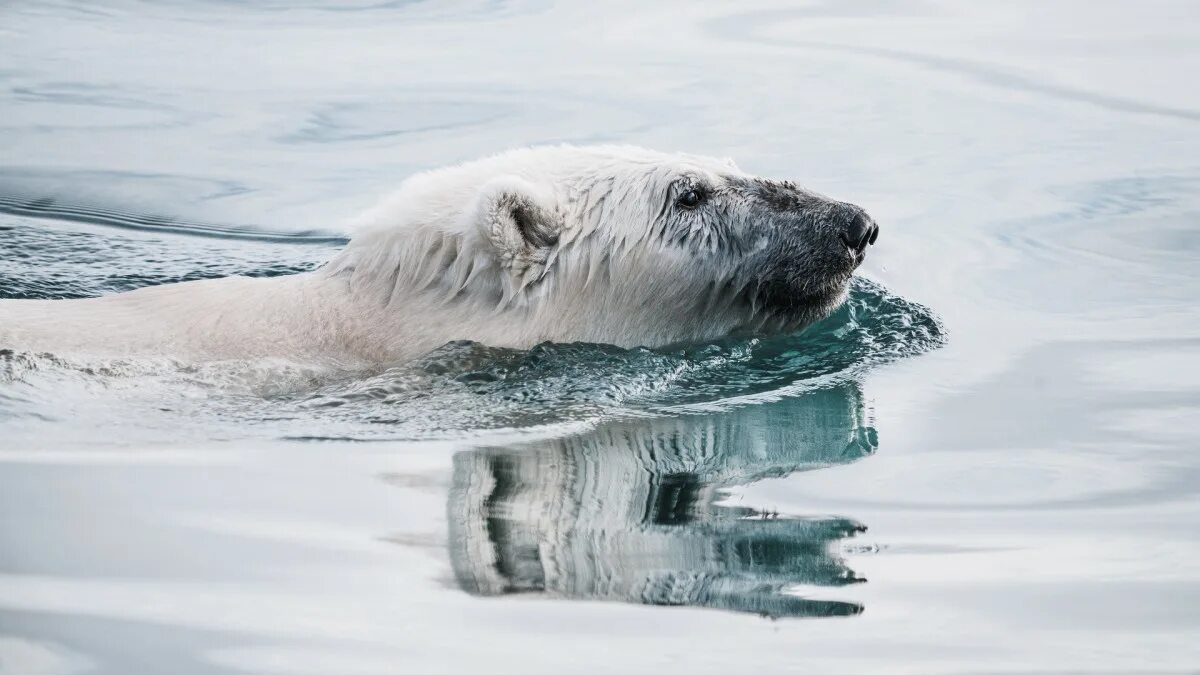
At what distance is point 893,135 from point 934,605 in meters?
7.58

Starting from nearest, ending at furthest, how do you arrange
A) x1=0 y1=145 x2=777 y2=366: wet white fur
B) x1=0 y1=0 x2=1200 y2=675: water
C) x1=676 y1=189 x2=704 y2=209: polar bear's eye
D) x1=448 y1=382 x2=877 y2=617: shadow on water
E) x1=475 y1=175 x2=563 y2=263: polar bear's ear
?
x1=0 y1=0 x2=1200 y2=675: water → x1=448 y1=382 x2=877 y2=617: shadow on water → x1=475 y1=175 x2=563 y2=263: polar bear's ear → x1=0 y1=145 x2=777 y2=366: wet white fur → x1=676 y1=189 x2=704 y2=209: polar bear's eye

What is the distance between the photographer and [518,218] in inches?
257

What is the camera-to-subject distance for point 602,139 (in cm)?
1155

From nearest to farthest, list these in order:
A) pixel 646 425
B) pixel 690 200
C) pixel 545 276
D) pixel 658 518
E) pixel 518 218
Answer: pixel 658 518 < pixel 646 425 < pixel 518 218 < pixel 545 276 < pixel 690 200

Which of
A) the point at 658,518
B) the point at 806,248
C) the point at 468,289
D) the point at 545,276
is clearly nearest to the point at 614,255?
the point at 545,276

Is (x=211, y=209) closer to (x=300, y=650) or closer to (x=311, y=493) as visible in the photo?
(x=311, y=493)

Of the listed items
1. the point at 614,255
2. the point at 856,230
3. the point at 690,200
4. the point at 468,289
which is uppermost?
the point at 690,200

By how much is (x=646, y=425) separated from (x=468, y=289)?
104 centimetres

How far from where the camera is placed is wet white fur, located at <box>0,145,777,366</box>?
6590 mm

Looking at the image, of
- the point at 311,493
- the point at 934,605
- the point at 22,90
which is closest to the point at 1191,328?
the point at 934,605

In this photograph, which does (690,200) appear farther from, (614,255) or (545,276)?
(545,276)

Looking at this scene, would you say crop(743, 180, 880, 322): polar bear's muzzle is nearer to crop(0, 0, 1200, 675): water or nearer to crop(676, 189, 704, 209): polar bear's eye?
crop(676, 189, 704, 209): polar bear's eye

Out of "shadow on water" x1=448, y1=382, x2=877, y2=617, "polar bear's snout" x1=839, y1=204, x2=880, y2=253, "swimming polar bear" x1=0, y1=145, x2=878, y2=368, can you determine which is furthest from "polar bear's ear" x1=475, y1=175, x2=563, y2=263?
"polar bear's snout" x1=839, y1=204, x2=880, y2=253

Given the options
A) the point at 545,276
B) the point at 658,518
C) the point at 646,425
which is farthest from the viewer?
the point at 545,276
